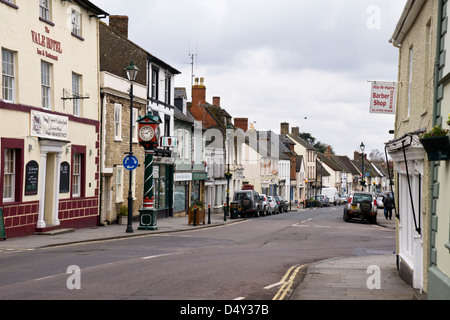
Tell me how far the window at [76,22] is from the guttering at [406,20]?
15.6 meters

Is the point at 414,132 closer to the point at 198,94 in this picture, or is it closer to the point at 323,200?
the point at 198,94

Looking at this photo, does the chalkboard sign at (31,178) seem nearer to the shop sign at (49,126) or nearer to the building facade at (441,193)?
the shop sign at (49,126)

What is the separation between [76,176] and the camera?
27.5 m

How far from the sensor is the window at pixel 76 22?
2636 centimetres

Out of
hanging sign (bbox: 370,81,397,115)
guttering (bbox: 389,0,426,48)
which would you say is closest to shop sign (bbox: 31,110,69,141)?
hanging sign (bbox: 370,81,397,115)

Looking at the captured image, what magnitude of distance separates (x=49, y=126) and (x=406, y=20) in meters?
15.3

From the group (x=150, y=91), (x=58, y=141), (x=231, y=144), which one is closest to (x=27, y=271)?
(x=58, y=141)

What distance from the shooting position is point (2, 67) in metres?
20.9

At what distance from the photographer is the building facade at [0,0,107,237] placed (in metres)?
21.5

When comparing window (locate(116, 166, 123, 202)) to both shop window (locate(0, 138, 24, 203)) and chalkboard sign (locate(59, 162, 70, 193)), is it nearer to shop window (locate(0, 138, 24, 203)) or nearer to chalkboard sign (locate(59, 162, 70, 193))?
chalkboard sign (locate(59, 162, 70, 193))

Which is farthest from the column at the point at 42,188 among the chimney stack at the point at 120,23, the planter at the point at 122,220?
the chimney stack at the point at 120,23

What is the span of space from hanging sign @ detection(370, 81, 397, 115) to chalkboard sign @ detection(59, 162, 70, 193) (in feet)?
48.4

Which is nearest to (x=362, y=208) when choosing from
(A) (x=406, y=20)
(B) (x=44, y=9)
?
(B) (x=44, y=9)

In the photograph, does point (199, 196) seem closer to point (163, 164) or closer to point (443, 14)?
point (163, 164)
